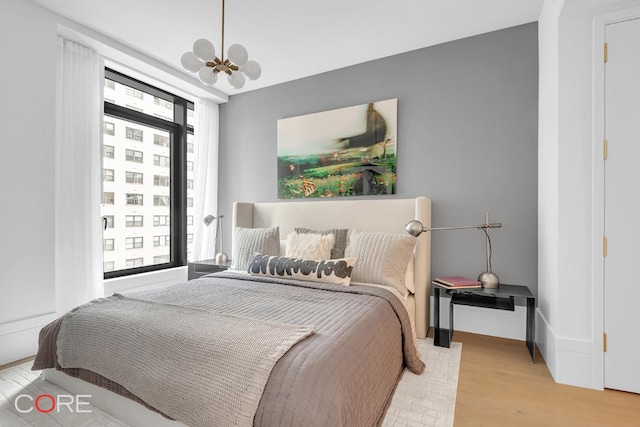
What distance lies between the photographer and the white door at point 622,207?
1913 millimetres

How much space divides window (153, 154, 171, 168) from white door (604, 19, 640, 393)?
424 centimetres

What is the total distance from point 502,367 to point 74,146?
3.95m

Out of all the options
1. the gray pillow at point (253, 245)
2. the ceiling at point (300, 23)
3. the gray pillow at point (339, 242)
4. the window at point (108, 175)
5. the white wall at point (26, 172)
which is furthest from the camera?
the window at point (108, 175)

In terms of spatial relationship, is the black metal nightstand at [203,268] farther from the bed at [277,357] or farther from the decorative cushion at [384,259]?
the decorative cushion at [384,259]

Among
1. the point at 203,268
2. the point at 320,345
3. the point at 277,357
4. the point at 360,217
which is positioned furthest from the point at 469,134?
the point at 203,268

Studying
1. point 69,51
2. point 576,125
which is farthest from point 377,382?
point 69,51

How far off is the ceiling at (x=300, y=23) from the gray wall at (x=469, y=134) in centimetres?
20

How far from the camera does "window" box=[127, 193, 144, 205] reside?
11.7ft

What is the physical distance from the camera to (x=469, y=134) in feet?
9.50

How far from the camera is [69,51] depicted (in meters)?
2.80

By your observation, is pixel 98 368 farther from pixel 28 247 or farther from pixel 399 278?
pixel 399 278

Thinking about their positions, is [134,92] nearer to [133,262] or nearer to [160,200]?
[160,200]

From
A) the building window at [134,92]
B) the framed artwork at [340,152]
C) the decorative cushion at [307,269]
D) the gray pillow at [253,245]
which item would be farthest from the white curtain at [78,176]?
the framed artwork at [340,152]

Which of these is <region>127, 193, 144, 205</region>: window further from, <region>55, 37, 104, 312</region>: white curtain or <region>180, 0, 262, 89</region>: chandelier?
<region>180, 0, 262, 89</region>: chandelier
